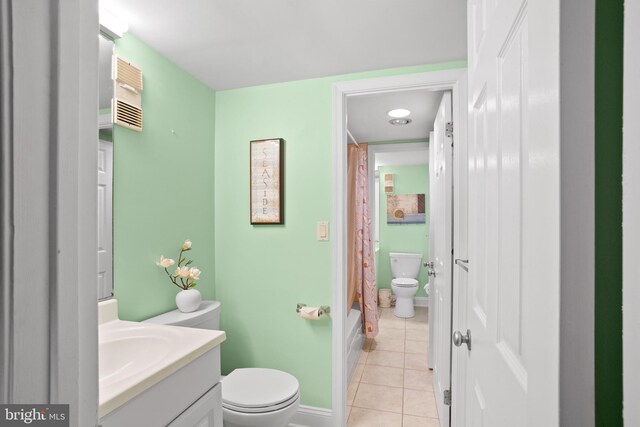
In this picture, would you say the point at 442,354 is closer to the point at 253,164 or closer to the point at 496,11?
the point at 253,164

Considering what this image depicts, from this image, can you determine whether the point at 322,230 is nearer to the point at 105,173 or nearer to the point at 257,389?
the point at 257,389

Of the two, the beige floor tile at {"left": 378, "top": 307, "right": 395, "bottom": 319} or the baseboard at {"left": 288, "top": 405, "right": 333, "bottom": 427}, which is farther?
the beige floor tile at {"left": 378, "top": 307, "right": 395, "bottom": 319}

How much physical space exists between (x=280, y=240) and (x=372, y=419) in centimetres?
133

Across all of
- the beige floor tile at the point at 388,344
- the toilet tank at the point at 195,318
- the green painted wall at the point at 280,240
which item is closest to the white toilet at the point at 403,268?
the beige floor tile at the point at 388,344

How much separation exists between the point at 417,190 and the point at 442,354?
10.6 feet

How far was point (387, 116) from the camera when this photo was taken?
113 inches

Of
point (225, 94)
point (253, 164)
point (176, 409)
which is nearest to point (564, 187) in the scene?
point (176, 409)

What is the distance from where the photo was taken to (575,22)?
354 mm

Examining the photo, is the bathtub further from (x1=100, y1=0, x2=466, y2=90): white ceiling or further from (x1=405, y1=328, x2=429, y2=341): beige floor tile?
(x1=100, y1=0, x2=466, y2=90): white ceiling

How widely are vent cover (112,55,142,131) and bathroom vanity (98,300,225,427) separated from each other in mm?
851

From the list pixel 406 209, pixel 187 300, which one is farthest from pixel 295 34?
pixel 406 209

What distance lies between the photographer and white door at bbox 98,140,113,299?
140 cm

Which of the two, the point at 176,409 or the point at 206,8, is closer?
the point at 176,409

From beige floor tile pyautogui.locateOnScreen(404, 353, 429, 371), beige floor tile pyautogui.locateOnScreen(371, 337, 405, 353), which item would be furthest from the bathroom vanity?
beige floor tile pyautogui.locateOnScreen(371, 337, 405, 353)
